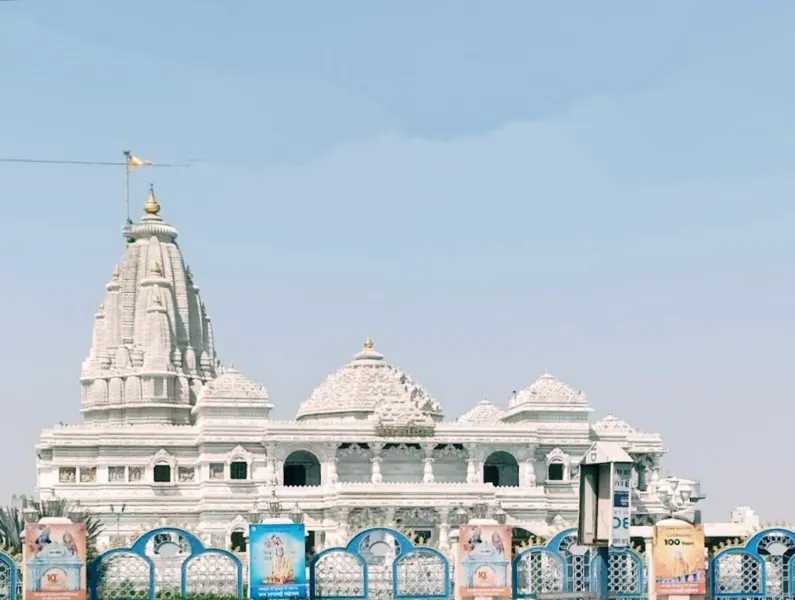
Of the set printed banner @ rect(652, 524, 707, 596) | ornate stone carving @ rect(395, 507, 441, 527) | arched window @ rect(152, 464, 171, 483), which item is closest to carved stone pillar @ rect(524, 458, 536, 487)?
ornate stone carving @ rect(395, 507, 441, 527)

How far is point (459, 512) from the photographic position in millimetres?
69875

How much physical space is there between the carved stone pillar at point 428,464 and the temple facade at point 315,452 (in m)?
0.06

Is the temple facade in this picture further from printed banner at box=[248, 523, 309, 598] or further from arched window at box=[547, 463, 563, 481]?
printed banner at box=[248, 523, 309, 598]

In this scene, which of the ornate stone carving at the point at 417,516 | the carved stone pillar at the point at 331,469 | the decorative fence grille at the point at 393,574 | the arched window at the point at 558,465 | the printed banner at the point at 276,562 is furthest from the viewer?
the arched window at the point at 558,465

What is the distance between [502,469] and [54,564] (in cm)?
4425

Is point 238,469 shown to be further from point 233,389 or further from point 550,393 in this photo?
point 550,393

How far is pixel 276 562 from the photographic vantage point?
3453cm

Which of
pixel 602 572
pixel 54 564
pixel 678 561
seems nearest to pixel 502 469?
pixel 678 561

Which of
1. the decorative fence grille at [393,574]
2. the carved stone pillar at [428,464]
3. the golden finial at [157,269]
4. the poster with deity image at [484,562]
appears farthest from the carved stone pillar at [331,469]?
the poster with deity image at [484,562]

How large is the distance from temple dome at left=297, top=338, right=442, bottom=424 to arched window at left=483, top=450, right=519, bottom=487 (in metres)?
3.41

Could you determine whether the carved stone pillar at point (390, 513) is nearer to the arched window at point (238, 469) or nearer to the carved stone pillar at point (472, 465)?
the carved stone pillar at point (472, 465)

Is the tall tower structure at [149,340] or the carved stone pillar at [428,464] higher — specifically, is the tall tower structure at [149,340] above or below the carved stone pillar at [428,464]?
above

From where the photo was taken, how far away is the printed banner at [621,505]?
98.0 ft

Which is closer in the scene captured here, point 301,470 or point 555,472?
point 555,472
